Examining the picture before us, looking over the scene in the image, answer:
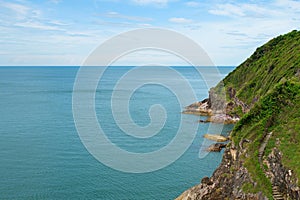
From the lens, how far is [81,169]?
1825 inches

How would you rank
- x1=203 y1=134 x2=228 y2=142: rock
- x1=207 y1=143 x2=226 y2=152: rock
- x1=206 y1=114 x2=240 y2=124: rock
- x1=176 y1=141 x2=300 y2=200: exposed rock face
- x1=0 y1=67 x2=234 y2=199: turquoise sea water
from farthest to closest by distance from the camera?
1. x1=206 y1=114 x2=240 y2=124: rock
2. x1=203 y1=134 x2=228 y2=142: rock
3. x1=207 y1=143 x2=226 y2=152: rock
4. x1=0 y1=67 x2=234 y2=199: turquoise sea water
5. x1=176 y1=141 x2=300 y2=200: exposed rock face

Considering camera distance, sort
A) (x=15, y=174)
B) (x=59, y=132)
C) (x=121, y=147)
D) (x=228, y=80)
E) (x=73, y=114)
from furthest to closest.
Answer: (x=228, y=80), (x=73, y=114), (x=59, y=132), (x=121, y=147), (x=15, y=174)

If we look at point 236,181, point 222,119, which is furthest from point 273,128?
point 222,119

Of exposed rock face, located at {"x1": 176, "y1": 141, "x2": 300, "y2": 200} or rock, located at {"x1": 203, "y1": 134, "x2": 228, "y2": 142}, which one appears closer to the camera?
exposed rock face, located at {"x1": 176, "y1": 141, "x2": 300, "y2": 200}

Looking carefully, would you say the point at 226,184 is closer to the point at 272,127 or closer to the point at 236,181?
the point at 236,181

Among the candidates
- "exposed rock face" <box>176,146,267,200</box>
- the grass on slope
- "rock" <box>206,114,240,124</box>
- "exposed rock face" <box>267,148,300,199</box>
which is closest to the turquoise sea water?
"rock" <box>206,114,240,124</box>

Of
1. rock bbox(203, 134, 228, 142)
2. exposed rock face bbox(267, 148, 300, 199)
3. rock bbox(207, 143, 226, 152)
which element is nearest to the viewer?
exposed rock face bbox(267, 148, 300, 199)

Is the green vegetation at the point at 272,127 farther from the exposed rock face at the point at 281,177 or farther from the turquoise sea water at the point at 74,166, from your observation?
the turquoise sea water at the point at 74,166

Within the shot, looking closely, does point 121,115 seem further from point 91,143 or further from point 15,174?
point 15,174

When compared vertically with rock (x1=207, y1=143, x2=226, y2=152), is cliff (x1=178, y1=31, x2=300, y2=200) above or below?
above

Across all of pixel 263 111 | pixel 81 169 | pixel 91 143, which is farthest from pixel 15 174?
pixel 263 111

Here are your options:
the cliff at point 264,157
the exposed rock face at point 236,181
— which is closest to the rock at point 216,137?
the cliff at point 264,157

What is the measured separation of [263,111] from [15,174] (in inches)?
1274

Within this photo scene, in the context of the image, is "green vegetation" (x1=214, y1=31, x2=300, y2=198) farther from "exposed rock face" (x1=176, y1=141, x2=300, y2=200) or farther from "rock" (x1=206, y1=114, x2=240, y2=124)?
"rock" (x1=206, y1=114, x2=240, y2=124)
